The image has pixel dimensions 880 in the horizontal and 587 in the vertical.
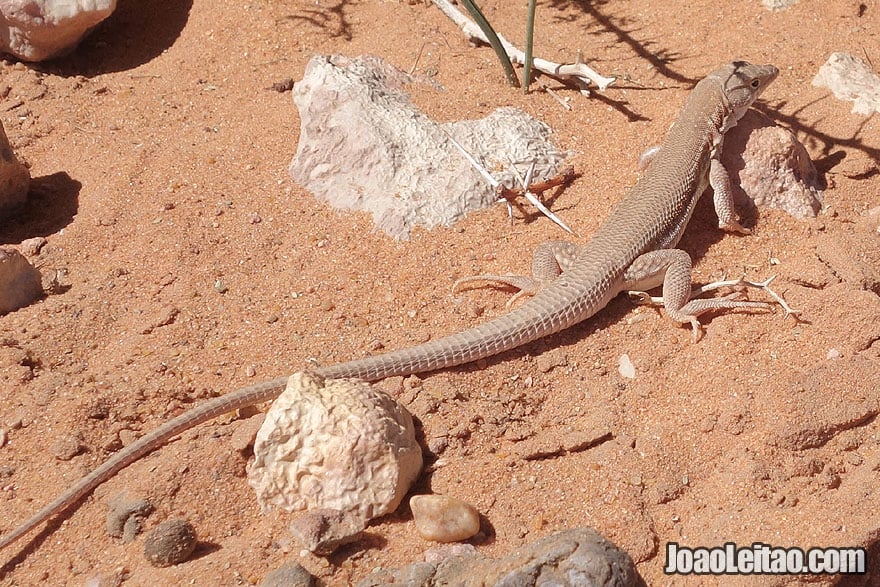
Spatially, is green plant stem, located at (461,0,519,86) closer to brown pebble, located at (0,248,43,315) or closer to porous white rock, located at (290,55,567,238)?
porous white rock, located at (290,55,567,238)

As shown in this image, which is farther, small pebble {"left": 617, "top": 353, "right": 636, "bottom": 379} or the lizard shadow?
the lizard shadow

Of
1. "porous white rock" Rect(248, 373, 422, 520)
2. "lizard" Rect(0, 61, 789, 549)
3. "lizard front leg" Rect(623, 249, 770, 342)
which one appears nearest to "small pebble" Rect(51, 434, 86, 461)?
"lizard" Rect(0, 61, 789, 549)

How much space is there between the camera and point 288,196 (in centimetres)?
442

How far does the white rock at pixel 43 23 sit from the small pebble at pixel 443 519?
4.22m

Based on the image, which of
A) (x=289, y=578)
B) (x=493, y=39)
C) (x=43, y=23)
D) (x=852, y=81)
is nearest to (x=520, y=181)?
(x=493, y=39)

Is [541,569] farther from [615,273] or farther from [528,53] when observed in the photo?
[528,53]

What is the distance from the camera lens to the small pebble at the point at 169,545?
8.74ft

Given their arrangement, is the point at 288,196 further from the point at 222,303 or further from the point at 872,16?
the point at 872,16

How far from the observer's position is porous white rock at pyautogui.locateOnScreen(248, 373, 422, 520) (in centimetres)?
276

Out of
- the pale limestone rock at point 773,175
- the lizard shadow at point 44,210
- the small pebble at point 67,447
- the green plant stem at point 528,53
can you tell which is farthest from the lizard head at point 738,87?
the lizard shadow at point 44,210

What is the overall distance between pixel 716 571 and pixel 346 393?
1561 millimetres

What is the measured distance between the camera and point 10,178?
4137 millimetres

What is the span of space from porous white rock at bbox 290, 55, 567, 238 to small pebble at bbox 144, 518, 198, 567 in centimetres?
206

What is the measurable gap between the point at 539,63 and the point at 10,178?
348cm
